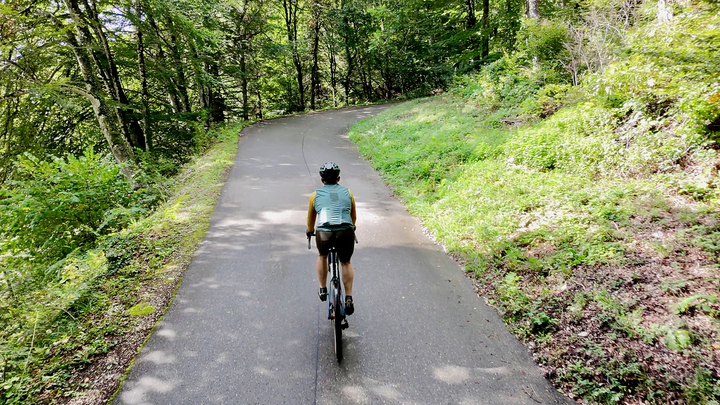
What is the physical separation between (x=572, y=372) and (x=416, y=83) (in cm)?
2804

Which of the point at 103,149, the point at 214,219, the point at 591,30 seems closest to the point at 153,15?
the point at 103,149

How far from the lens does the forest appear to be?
354 centimetres

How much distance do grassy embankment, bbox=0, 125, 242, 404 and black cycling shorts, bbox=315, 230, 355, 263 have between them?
2.41 meters

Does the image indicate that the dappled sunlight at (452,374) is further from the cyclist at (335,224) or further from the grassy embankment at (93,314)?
the grassy embankment at (93,314)

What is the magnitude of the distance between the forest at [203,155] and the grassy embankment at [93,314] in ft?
0.08

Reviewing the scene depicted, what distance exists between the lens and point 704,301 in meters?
A: 3.21

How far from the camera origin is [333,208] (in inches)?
142

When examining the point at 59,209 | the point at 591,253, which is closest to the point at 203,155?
the point at 59,209

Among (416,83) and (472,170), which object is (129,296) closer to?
(472,170)

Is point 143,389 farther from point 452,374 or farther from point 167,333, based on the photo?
point 452,374

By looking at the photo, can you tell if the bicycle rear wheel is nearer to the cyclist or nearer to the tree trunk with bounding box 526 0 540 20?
the cyclist

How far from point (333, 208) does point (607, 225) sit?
4.09 meters

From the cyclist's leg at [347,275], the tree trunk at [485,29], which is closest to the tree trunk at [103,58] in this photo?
the cyclist's leg at [347,275]

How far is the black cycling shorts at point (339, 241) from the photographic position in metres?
3.57
